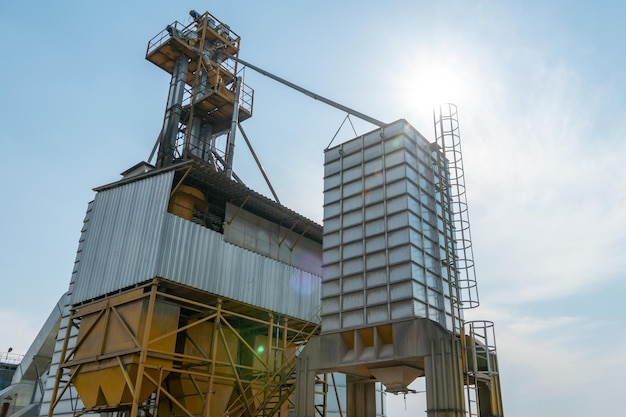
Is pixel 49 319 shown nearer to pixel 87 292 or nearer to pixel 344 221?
pixel 87 292

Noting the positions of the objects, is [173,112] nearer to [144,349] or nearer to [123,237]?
[123,237]

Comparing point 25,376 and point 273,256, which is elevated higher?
point 273,256

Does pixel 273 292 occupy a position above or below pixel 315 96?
below

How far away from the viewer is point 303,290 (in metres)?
26.2

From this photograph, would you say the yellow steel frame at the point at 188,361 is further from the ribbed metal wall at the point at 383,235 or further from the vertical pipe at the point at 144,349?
the ribbed metal wall at the point at 383,235

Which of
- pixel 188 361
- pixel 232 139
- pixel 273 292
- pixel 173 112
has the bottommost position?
pixel 188 361

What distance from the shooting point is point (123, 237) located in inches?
880

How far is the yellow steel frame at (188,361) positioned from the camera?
62.9 feet

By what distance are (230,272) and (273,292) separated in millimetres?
2754

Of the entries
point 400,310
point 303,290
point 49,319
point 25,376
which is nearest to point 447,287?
point 400,310

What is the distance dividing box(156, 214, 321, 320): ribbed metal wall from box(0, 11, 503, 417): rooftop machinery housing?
0.07 m

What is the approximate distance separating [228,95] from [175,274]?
13732mm

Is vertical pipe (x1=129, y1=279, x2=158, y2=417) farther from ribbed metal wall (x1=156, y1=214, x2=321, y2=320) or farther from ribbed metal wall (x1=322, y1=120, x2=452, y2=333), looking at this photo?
ribbed metal wall (x1=322, y1=120, x2=452, y2=333)

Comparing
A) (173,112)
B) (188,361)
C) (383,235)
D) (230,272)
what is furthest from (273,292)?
(173,112)
